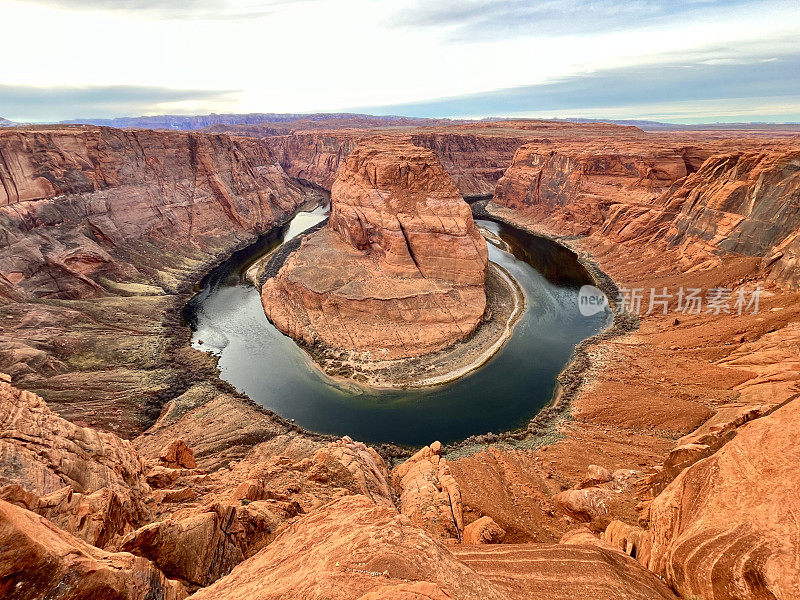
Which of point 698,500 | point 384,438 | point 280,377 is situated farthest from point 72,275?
point 698,500

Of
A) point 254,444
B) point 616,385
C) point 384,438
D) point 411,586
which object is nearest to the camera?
point 411,586

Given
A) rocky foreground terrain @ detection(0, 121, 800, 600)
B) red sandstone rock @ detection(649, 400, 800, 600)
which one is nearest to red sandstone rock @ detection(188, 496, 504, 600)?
rocky foreground terrain @ detection(0, 121, 800, 600)

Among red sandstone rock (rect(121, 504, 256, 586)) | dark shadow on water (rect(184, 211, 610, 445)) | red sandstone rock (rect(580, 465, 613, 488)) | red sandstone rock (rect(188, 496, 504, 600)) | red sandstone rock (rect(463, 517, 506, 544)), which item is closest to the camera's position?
red sandstone rock (rect(188, 496, 504, 600))

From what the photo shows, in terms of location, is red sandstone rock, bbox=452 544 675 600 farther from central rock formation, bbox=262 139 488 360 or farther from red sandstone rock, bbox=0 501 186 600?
central rock formation, bbox=262 139 488 360

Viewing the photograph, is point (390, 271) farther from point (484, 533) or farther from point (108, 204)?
point (108, 204)

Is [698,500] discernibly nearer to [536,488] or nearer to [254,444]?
[536,488]

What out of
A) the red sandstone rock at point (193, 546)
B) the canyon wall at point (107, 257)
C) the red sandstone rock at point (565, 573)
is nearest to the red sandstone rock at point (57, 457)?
the red sandstone rock at point (193, 546)
